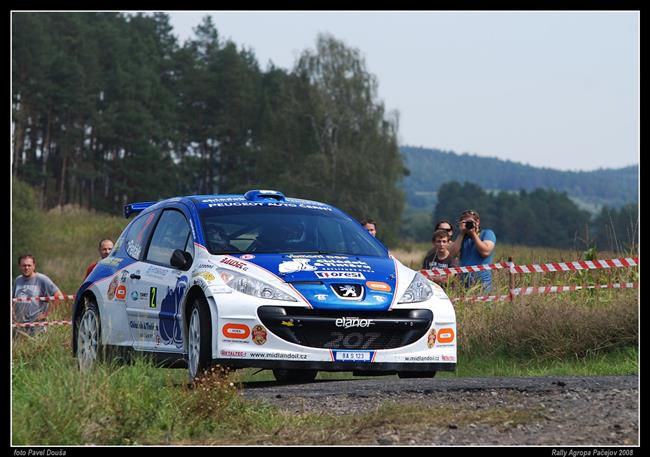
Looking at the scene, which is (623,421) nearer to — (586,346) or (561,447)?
(561,447)

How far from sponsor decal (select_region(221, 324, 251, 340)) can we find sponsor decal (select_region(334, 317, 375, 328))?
2.24ft

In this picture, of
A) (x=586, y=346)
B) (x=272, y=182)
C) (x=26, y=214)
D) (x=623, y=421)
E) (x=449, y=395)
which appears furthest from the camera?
(x=272, y=182)

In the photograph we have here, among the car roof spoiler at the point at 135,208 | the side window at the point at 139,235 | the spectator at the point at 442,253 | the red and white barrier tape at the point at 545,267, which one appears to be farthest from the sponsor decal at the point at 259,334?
the spectator at the point at 442,253

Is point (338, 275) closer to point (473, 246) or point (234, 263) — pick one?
point (234, 263)

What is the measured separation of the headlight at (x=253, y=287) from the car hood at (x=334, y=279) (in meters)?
0.12

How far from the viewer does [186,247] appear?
1121 centimetres

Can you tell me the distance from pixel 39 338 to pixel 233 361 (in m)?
6.71

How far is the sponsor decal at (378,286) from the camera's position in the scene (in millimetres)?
10344

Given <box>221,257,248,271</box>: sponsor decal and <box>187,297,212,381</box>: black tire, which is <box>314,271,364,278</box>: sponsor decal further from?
<box>187,297,212,381</box>: black tire

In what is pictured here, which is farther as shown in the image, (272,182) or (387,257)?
(272,182)

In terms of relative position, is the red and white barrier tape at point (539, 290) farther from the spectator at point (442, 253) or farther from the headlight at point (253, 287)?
the headlight at point (253, 287)

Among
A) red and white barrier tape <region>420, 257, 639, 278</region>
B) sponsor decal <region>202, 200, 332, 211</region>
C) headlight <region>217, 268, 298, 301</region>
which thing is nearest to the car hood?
headlight <region>217, 268, 298, 301</region>

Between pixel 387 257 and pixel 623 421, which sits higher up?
pixel 387 257
